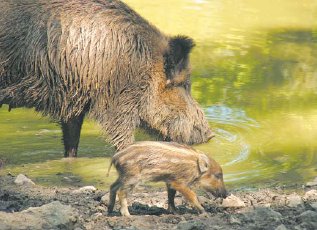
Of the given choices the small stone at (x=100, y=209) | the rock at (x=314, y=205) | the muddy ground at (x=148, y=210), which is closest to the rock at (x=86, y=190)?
the muddy ground at (x=148, y=210)

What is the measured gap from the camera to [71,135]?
33.0 feet

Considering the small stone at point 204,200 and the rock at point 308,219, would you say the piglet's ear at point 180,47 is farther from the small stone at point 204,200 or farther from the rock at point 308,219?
the rock at point 308,219

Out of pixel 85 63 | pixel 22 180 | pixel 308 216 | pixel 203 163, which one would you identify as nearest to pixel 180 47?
pixel 85 63

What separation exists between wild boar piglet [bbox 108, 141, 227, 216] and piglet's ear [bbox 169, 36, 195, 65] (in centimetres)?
222

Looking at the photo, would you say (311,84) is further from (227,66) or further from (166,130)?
(166,130)

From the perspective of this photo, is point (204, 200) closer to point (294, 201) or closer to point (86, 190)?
point (294, 201)

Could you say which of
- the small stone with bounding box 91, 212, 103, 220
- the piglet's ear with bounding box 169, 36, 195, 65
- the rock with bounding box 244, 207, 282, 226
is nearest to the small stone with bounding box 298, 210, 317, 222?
the rock with bounding box 244, 207, 282, 226

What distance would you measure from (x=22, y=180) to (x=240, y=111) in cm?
407

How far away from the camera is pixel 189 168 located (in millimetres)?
7406

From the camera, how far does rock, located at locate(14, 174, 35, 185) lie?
28.5ft

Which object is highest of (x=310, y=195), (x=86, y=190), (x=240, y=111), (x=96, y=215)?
(x=96, y=215)

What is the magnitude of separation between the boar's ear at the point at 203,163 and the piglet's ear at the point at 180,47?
2264 millimetres

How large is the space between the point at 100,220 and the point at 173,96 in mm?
3031

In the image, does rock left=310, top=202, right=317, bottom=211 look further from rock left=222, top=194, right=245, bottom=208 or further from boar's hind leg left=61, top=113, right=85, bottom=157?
boar's hind leg left=61, top=113, right=85, bottom=157
